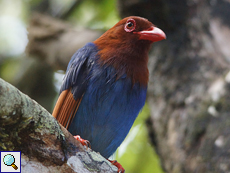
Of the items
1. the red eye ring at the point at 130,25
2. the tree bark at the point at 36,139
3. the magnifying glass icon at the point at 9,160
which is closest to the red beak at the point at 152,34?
the red eye ring at the point at 130,25

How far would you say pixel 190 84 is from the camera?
201 inches

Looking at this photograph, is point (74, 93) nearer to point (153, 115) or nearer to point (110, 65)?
point (110, 65)

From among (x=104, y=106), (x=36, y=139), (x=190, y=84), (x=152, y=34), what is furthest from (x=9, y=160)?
(x=190, y=84)

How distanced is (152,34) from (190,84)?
1.65 meters

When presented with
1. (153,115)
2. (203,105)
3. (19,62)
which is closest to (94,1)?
(19,62)

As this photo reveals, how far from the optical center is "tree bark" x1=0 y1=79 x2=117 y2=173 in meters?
1.85

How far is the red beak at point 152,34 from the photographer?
373cm

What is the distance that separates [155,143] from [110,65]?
2.37 m

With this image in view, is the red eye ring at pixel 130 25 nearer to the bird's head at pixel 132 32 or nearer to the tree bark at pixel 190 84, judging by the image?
the bird's head at pixel 132 32

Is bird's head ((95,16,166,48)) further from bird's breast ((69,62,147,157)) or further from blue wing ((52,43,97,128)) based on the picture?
bird's breast ((69,62,147,157))

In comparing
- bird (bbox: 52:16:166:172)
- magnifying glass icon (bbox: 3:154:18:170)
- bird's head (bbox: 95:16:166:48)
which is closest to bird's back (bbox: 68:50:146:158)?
bird (bbox: 52:16:166:172)

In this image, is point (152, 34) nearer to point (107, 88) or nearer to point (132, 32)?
point (132, 32)

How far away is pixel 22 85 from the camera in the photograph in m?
7.14

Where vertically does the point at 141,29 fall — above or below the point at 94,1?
below
